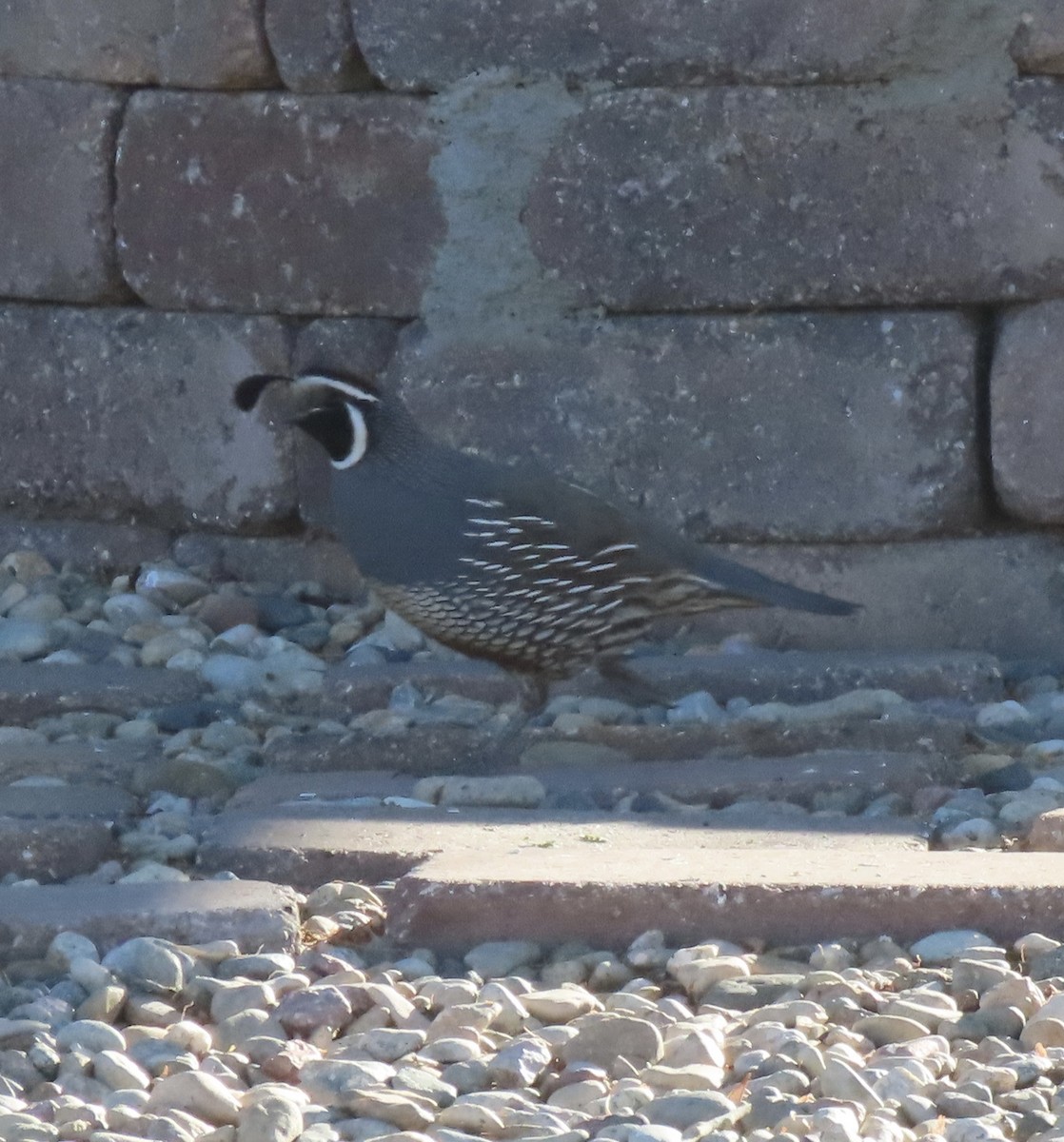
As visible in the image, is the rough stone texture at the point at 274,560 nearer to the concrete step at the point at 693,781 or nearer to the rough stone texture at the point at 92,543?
the rough stone texture at the point at 92,543

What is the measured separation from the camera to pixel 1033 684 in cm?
409

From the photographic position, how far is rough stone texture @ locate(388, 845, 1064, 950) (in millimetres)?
2680

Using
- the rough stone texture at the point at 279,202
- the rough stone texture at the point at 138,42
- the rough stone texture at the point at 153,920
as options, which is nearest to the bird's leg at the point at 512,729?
the rough stone texture at the point at 153,920

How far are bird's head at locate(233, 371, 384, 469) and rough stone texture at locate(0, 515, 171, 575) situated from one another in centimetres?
94

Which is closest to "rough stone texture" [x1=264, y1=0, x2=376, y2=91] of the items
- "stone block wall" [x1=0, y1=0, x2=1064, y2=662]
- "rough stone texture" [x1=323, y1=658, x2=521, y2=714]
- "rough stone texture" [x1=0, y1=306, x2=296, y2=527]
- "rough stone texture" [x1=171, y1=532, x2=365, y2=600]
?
"stone block wall" [x1=0, y1=0, x2=1064, y2=662]

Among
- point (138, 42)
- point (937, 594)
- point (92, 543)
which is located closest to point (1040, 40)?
point (937, 594)

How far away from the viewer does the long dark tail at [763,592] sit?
369 cm

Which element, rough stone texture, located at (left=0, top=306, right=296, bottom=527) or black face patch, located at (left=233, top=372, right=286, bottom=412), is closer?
black face patch, located at (left=233, top=372, right=286, bottom=412)

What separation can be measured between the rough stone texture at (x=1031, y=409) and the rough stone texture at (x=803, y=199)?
82mm

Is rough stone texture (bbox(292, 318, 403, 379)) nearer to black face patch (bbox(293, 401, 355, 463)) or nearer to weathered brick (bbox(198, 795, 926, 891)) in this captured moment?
black face patch (bbox(293, 401, 355, 463))

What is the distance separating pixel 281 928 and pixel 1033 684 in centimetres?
190

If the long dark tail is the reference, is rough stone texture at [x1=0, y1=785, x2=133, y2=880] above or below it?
below

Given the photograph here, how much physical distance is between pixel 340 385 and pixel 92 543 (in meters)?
1.18

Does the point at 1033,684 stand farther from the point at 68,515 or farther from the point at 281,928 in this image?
the point at 68,515
